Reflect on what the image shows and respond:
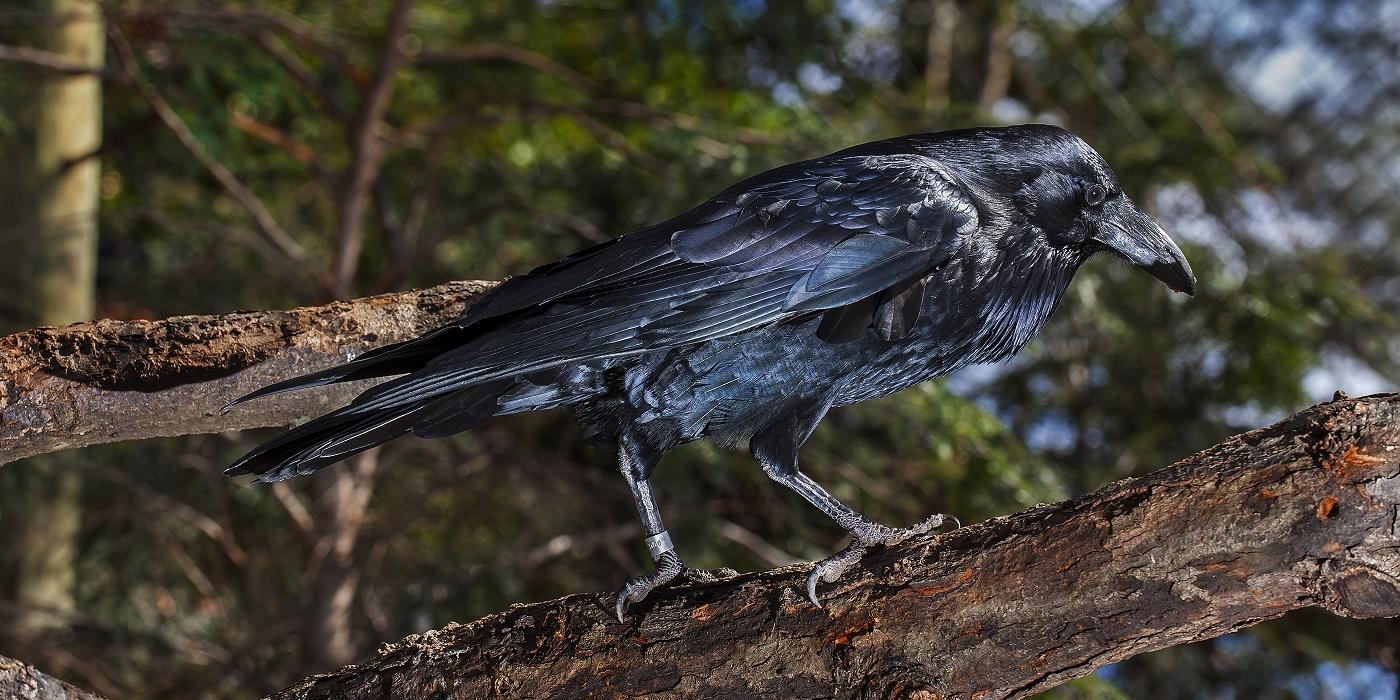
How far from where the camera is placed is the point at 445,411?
1699mm

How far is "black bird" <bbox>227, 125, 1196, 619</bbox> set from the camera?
5.34 feet

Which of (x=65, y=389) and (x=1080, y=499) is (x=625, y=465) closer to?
(x=1080, y=499)

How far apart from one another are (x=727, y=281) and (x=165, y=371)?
86 cm

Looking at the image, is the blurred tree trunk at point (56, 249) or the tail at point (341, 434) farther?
the blurred tree trunk at point (56, 249)

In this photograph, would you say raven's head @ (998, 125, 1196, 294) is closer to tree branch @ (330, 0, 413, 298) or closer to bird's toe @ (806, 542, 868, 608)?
bird's toe @ (806, 542, 868, 608)

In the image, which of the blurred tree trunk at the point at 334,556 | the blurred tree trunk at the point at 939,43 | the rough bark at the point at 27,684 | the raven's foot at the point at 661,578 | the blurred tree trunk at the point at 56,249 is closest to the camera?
the rough bark at the point at 27,684

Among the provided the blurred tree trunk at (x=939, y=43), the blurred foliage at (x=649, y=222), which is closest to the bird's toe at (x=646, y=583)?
the blurred foliage at (x=649, y=222)

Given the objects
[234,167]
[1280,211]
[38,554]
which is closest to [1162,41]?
[1280,211]

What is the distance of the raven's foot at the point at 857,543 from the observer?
1.57m

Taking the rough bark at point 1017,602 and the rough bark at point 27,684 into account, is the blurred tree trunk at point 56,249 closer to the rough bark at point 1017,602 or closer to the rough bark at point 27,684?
the rough bark at point 27,684

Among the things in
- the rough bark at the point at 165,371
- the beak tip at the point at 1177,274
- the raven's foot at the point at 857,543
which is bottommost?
the raven's foot at the point at 857,543

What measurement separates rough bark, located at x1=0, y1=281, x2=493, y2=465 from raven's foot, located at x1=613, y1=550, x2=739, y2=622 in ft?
1.91

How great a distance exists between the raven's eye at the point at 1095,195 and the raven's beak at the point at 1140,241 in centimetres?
2

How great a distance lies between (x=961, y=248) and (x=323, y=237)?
362 centimetres
